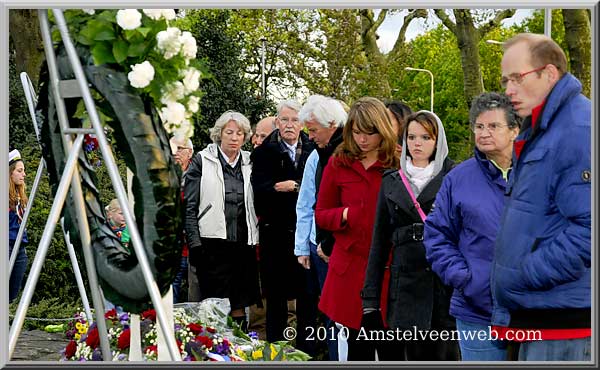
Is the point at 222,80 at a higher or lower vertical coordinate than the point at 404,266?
higher

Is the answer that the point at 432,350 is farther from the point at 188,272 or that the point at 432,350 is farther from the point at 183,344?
the point at 188,272

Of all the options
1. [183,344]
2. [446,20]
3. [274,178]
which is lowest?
[183,344]

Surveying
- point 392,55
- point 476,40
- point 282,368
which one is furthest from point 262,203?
point 392,55

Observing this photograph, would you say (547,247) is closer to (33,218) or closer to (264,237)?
(264,237)

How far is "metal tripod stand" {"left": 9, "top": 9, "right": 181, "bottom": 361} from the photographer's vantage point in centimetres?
391

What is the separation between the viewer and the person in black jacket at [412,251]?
5.35 m

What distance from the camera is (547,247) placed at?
4000mm

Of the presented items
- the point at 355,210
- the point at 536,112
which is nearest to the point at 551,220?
the point at 536,112

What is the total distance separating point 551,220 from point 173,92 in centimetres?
162

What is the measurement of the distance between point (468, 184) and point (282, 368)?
4.25ft

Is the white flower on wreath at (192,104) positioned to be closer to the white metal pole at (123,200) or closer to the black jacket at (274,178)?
the white metal pole at (123,200)

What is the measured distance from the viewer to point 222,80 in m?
10.5

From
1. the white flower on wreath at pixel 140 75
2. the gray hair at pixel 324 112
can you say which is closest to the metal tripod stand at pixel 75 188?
the white flower on wreath at pixel 140 75

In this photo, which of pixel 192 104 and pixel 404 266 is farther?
pixel 404 266
